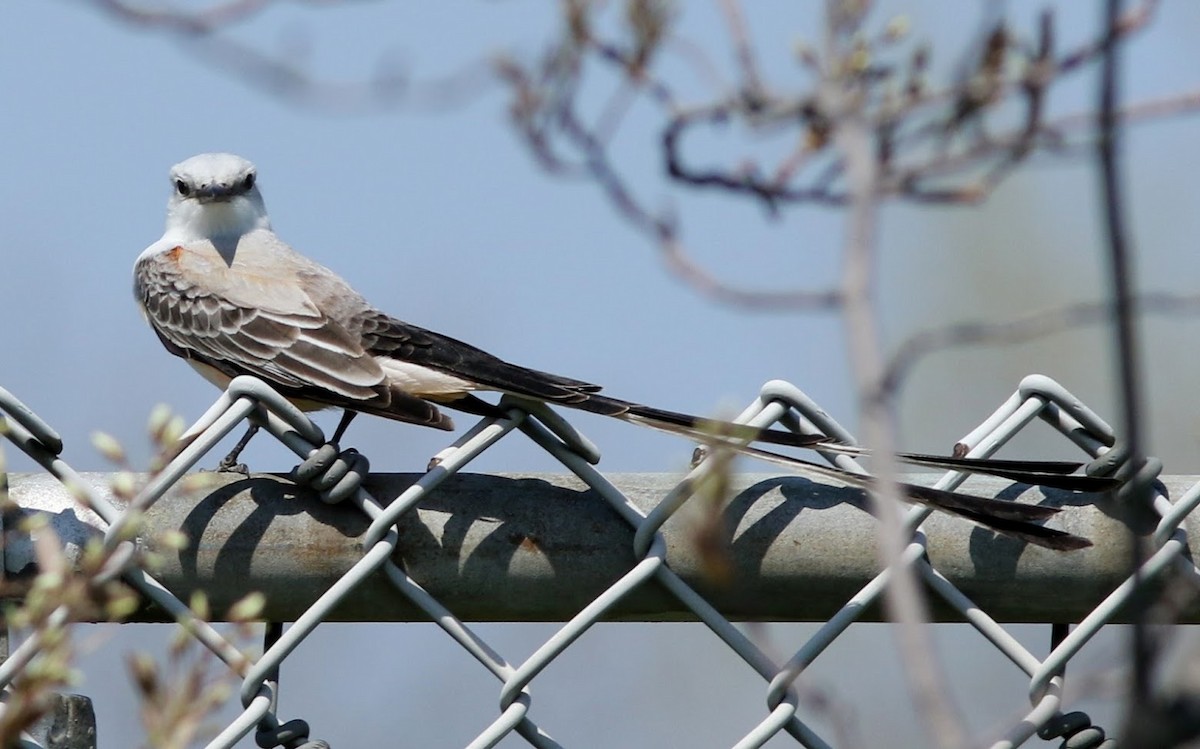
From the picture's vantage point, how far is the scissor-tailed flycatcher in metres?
2.18

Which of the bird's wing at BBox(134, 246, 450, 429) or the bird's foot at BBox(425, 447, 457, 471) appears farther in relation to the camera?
the bird's wing at BBox(134, 246, 450, 429)

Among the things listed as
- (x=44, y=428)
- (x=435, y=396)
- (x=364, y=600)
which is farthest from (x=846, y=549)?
(x=435, y=396)

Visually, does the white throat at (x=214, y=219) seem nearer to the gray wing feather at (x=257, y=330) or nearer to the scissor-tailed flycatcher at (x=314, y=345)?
the scissor-tailed flycatcher at (x=314, y=345)

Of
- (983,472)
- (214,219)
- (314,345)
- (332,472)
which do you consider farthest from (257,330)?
(983,472)

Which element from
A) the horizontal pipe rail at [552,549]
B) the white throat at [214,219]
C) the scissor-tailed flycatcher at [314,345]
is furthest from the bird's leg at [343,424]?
the horizontal pipe rail at [552,549]

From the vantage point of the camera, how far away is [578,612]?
216 centimetres

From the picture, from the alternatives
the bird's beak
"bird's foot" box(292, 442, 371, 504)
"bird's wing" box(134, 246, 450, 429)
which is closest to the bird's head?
the bird's beak

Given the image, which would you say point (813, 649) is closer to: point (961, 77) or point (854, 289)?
point (961, 77)

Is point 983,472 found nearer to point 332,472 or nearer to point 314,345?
point 332,472

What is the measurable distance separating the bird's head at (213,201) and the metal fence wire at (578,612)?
3605 mm

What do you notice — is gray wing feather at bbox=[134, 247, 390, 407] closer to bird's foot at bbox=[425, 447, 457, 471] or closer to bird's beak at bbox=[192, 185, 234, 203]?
bird's beak at bbox=[192, 185, 234, 203]

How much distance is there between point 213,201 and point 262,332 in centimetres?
114

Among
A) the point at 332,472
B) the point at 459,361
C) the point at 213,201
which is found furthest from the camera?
the point at 213,201

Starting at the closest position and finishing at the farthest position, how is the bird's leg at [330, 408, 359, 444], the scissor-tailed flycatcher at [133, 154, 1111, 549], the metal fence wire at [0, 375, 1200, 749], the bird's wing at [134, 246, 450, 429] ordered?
the metal fence wire at [0, 375, 1200, 749], the scissor-tailed flycatcher at [133, 154, 1111, 549], the bird's wing at [134, 246, 450, 429], the bird's leg at [330, 408, 359, 444]
